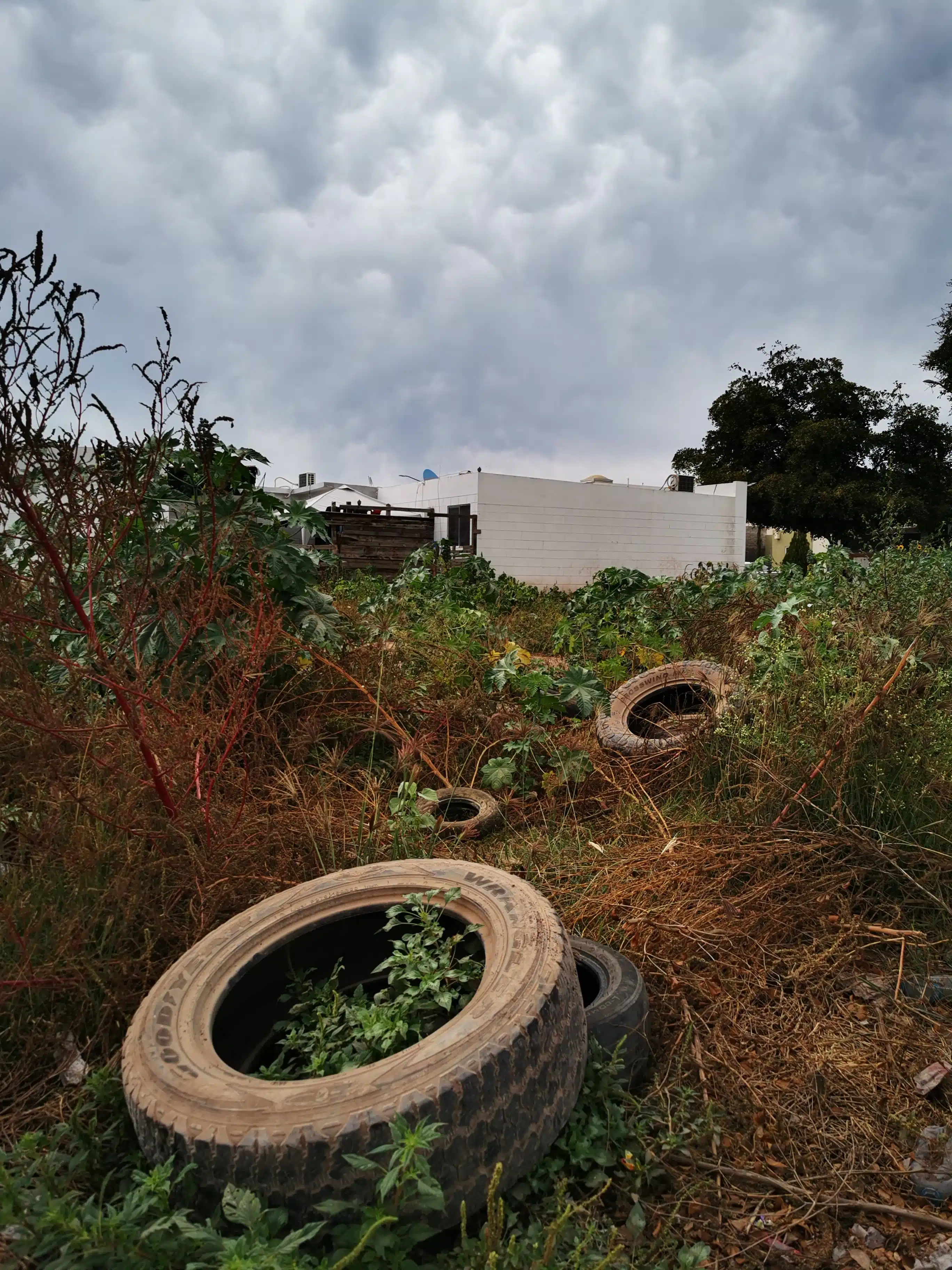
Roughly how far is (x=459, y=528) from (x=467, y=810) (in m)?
12.7

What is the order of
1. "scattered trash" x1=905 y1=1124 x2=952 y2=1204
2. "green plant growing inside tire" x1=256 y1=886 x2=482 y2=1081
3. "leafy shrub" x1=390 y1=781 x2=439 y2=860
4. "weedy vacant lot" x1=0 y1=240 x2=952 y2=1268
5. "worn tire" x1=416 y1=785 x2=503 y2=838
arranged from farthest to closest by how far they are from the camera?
"worn tire" x1=416 y1=785 x2=503 y2=838 → "leafy shrub" x1=390 y1=781 x2=439 y2=860 → "green plant growing inside tire" x1=256 y1=886 x2=482 y2=1081 → "scattered trash" x1=905 y1=1124 x2=952 y2=1204 → "weedy vacant lot" x1=0 y1=240 x2=952 y2=1268

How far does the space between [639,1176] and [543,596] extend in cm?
1120

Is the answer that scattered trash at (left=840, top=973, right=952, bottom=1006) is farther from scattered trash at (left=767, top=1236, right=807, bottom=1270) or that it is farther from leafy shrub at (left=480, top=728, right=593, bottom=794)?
leafy shrub at (left=480, top=728, right=593, bottom=794)

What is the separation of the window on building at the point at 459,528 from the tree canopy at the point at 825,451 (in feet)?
46.4

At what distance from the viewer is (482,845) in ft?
12.4

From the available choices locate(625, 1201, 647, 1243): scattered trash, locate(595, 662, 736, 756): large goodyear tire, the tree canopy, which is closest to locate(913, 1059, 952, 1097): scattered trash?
locate(625, 1201, 647, 1243): scattered trash

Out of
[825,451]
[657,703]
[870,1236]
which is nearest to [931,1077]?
[870,1236]

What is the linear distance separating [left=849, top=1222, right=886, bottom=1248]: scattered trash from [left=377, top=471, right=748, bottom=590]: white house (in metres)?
14.2

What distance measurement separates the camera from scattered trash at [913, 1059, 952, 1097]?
2.20m

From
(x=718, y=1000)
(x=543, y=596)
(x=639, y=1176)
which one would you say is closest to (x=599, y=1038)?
(x=639, y=1176)

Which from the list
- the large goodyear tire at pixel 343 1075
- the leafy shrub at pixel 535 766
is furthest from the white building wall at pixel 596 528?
the large goodyear tire at pixel 343 1075

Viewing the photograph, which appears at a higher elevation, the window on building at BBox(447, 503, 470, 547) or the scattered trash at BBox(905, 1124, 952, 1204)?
the window on building at BBox(447, 503, 470, 547)

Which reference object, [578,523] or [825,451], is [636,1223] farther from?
[825,451]

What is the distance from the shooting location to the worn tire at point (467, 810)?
3773mm
